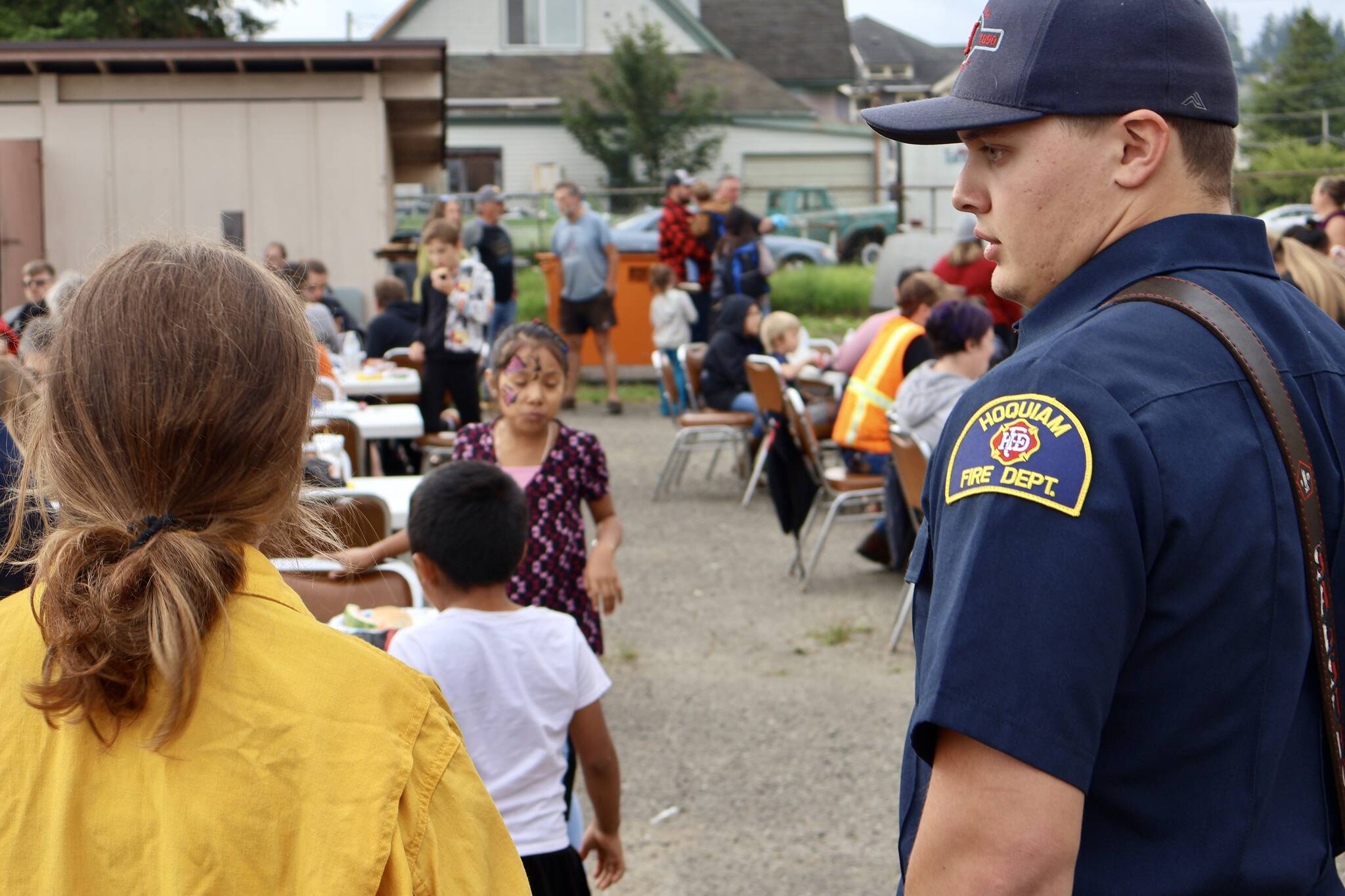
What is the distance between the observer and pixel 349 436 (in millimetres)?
6465

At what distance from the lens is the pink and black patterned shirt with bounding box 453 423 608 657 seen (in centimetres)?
389

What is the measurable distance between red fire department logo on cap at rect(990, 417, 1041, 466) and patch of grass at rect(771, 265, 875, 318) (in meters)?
19.1

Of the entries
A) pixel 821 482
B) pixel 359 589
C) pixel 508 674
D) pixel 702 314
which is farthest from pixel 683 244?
pixel 508 674

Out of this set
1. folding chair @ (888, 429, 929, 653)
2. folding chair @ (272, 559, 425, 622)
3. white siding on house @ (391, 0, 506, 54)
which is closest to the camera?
folding chair @ (272, 559, 425, 622)

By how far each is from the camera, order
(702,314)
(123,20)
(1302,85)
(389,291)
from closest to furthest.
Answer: (389,291) → (702,314) → (123,20) → (1302,85)

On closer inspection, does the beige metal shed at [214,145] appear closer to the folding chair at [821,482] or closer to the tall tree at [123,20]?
the folding chair at [821,482]

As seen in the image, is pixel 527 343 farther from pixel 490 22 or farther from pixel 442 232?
pixel 490 22

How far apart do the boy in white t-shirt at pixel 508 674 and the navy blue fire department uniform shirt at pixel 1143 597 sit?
1374 mm

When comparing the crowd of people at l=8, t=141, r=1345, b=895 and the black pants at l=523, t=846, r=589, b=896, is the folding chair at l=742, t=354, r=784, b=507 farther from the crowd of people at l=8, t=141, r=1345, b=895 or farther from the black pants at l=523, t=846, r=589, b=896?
the crowd of people at l=8, t=141, r=1345, b=895

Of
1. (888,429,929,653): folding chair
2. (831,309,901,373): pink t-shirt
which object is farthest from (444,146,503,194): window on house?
(888,429,929,653): folding chair

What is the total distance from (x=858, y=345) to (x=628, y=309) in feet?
23.5

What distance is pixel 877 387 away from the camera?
24.0ft

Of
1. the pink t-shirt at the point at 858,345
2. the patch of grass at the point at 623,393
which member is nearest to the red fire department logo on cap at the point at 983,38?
the pink t-shirt at the point at 858,345

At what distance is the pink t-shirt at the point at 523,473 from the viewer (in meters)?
3.91
